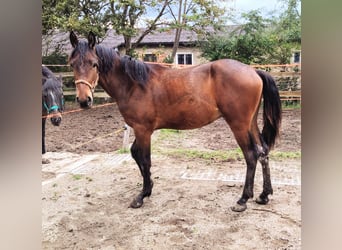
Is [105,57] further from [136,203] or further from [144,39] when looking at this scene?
[136,203]

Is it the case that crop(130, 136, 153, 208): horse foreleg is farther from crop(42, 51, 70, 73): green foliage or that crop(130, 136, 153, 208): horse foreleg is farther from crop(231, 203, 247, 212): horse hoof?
crop(42, 51, 70, 73): green foliage

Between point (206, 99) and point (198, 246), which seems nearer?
point (198, 246)

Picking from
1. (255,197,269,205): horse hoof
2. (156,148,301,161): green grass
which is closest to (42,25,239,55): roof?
(156,148,301,161): green grass

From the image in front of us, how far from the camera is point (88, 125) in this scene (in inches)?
73.4

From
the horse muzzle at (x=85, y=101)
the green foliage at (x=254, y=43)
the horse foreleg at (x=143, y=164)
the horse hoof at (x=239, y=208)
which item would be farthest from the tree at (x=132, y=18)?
A: the horse hoof at (x=239, y=208)

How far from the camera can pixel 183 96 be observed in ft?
5.06

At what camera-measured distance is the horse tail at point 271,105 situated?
4.82ft

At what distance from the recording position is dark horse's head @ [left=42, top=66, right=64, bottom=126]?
1592mm

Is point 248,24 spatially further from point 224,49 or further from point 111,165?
point 111,165

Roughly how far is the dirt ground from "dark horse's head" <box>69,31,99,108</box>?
0.19m

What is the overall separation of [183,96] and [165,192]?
56cm

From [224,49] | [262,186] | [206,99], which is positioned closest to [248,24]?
[224,49]

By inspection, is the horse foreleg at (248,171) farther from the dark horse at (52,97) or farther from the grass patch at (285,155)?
the dark horse at (52,97)
